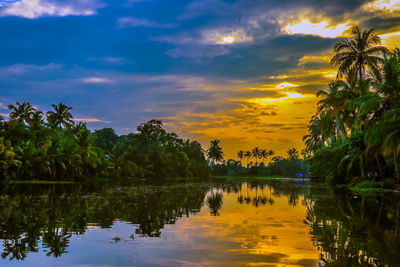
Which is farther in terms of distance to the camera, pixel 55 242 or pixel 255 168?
pixel 255 168

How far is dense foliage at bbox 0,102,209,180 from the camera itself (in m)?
47.4

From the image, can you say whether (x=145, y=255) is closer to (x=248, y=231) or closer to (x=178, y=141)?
(x=248, y=231)

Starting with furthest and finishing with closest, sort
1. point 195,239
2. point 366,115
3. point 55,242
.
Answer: point 366,115 < point 195,239 < point 55,242

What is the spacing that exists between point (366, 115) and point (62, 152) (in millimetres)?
41684

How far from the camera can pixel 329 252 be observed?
8352 millimetres

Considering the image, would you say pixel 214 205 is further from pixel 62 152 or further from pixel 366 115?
pixel 62 152

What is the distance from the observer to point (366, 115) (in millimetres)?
29750

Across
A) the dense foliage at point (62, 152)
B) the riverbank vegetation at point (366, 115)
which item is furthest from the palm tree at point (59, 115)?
the riverbank vegetation at point (366, 115)

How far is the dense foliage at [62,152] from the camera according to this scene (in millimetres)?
47406

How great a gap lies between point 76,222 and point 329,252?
28.0 feet

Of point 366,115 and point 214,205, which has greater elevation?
point 366,115

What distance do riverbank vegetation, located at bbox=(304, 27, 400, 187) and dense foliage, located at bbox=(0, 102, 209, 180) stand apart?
35.3 m

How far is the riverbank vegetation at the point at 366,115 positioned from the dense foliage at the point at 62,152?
3531 centimetres

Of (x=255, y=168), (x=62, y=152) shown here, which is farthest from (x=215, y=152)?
(x=62, y=152)
